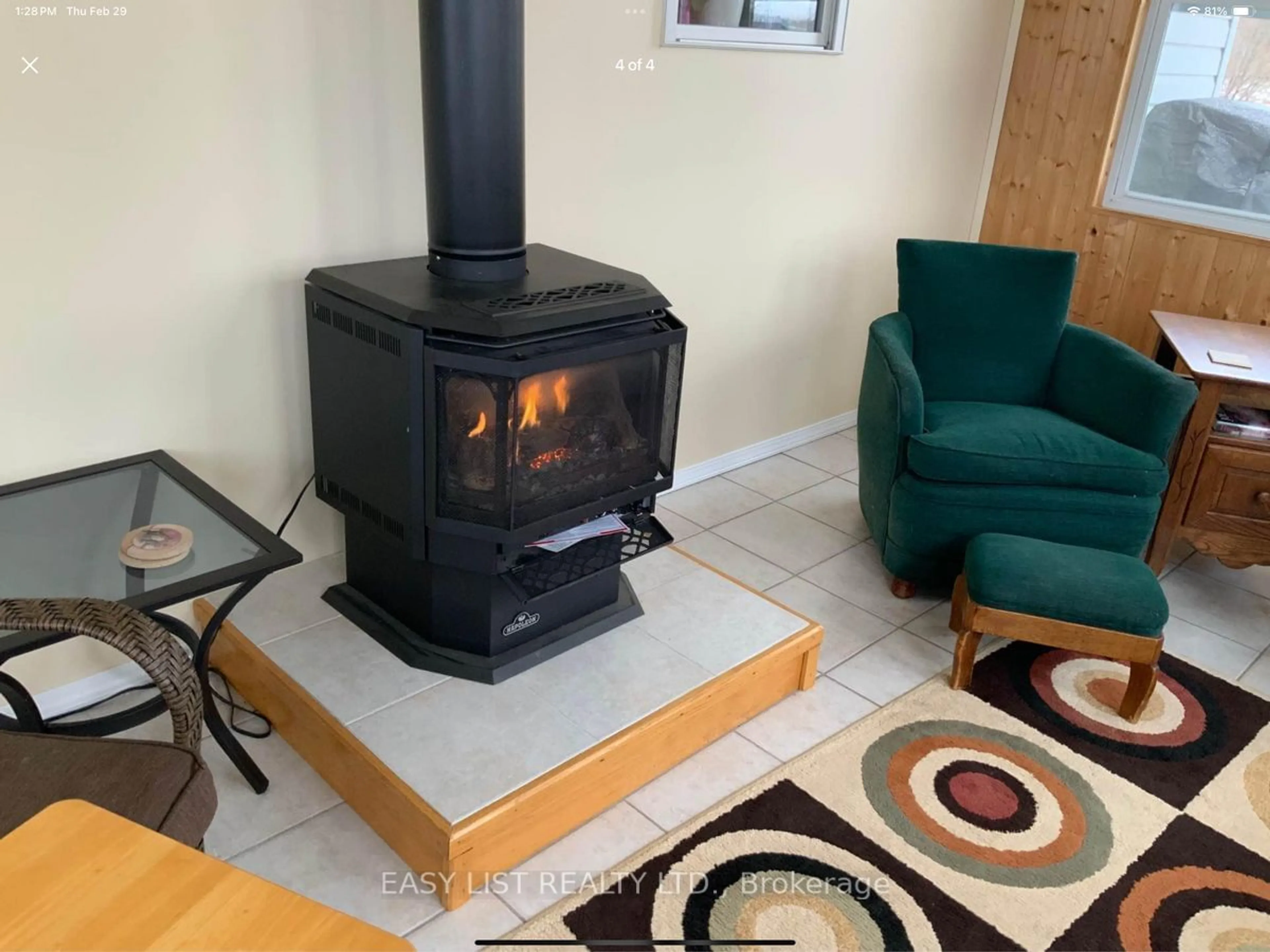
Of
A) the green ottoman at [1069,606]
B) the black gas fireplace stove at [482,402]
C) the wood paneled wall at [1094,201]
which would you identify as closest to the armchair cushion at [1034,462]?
the green ottoman at [1069,606]

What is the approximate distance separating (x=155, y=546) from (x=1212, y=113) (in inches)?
141

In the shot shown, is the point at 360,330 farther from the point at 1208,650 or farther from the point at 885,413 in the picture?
the point at 1208,650

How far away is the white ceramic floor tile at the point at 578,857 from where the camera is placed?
70.7 inches

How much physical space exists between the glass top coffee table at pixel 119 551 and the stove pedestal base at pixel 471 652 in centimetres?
35

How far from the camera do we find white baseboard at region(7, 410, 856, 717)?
6.94 feet

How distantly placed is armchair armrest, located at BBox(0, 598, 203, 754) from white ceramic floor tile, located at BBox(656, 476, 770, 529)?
188cm

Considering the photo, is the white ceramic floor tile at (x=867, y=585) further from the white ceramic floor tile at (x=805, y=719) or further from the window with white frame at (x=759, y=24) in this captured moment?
the window with white frame at (x=759, y=24)

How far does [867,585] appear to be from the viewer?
→ 2.88 meters

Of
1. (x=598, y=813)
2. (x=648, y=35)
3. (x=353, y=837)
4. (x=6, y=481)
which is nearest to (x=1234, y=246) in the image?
(x=648, y=35)

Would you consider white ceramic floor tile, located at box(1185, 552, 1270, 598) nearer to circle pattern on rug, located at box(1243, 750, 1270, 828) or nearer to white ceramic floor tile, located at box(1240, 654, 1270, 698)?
white ceramic floor tile, located at box(1240, 654, 1270, 698)

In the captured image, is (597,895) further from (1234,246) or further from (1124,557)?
(1234,246)

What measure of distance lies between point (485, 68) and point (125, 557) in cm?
107

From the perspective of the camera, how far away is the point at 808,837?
1.96 metres

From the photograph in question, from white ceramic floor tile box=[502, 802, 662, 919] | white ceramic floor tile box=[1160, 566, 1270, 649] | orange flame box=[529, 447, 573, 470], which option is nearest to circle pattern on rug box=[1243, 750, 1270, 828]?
white ceramic floor tile box=[1160, 566, 1270, 649]
